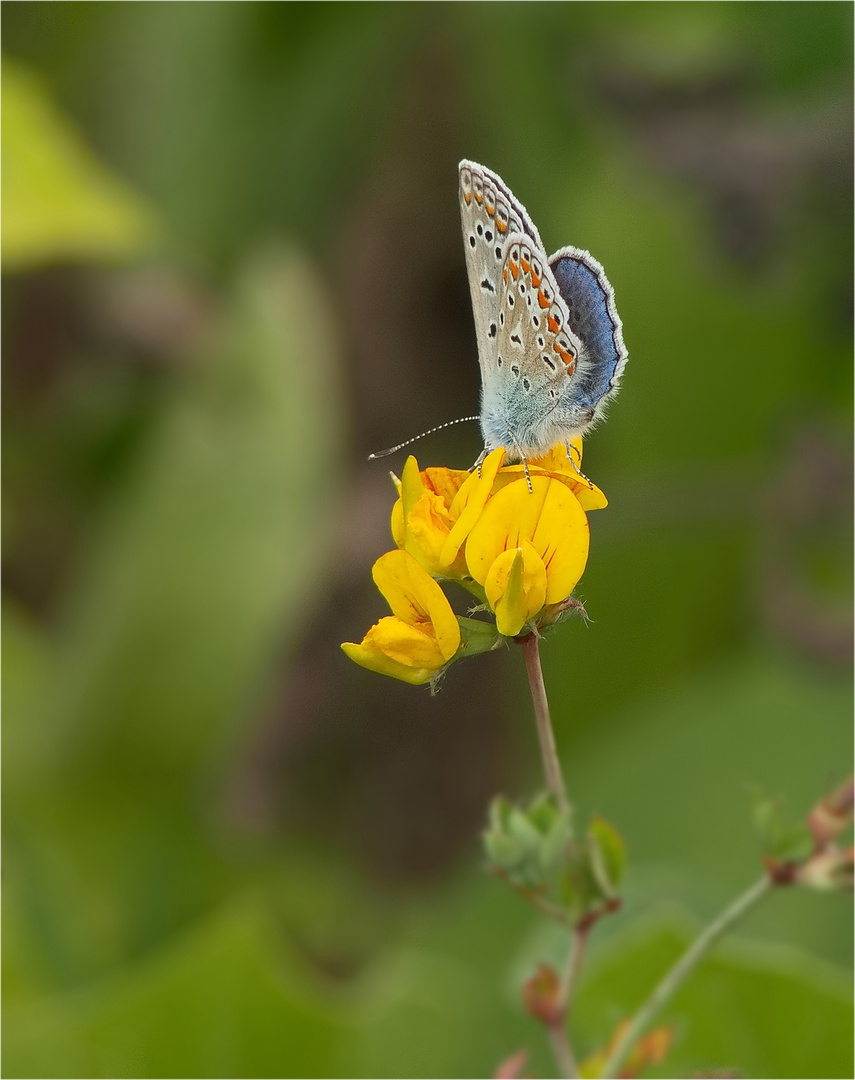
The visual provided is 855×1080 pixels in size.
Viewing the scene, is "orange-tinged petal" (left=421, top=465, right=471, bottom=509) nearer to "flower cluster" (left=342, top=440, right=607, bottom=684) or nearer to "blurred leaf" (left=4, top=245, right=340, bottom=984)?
"flower cluster" (left=342, top=440, right=607, bottom=684)

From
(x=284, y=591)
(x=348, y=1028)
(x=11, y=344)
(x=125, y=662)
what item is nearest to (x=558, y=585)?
(x=348, y=1028)

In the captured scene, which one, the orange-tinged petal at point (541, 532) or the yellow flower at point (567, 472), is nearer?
the orange-tinged petal at point (541, 532)

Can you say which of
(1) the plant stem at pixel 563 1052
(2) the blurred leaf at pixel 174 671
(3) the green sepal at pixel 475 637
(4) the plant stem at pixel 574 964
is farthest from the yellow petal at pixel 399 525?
(2) the blurred leaf at pixel 174 671

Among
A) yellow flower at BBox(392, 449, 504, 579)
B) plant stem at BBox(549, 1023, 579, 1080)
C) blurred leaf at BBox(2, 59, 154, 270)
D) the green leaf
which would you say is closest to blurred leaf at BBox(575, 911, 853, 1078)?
plant stem at BBox(549, 1023, 579, 1080)

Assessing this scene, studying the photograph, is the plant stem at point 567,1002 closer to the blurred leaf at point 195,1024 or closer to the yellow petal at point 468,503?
the yellow petal at point 468,503

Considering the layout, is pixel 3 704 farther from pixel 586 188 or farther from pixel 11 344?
pixel 586 188

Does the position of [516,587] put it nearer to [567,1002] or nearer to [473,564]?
[473,564]

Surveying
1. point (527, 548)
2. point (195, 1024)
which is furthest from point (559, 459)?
point (195, 1024)

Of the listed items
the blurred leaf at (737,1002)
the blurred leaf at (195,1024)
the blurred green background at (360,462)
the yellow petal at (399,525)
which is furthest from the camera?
the blurred green background at (360,462)
